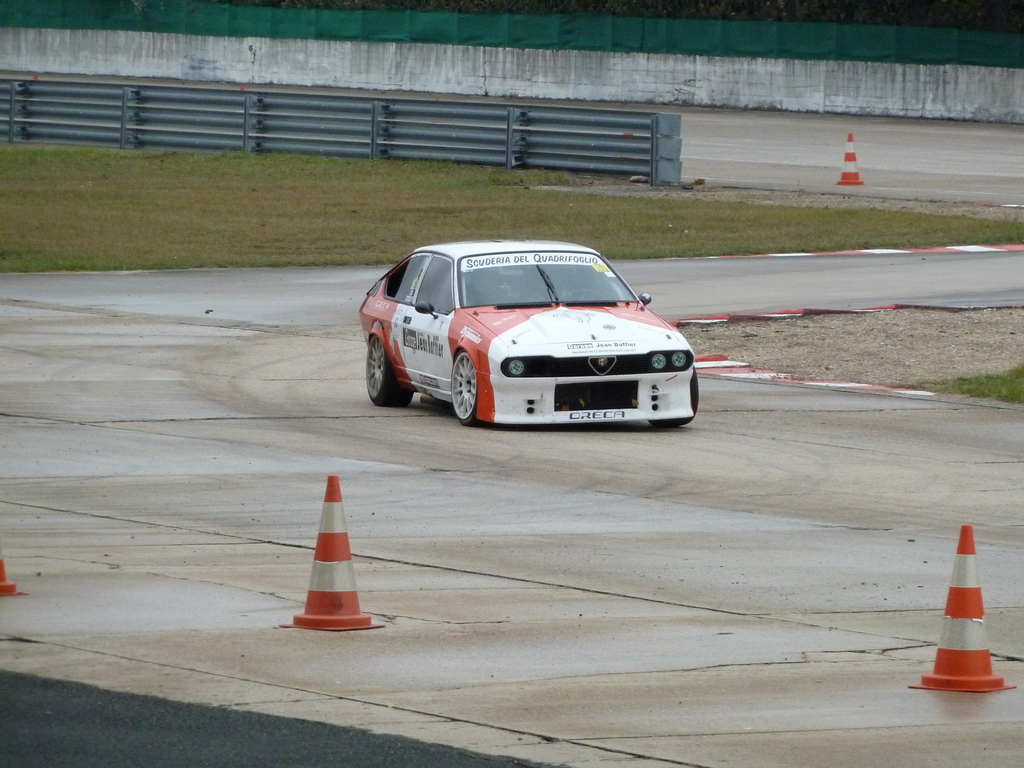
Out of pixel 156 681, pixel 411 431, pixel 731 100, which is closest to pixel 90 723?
pixel 156 681

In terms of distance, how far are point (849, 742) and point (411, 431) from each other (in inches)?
313

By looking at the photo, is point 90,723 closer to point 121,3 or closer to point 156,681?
point 156,681

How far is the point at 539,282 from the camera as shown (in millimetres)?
14766

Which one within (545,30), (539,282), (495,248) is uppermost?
(545,30)

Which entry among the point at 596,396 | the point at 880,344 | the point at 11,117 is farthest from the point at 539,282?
the point at 11,117

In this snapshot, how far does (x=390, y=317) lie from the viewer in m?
15.5

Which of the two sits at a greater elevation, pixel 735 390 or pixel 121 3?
pixel 121 3

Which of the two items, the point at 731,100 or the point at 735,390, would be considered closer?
the point at 735,390

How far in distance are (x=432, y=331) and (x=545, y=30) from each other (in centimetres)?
4898

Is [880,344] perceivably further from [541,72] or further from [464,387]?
[541,72]

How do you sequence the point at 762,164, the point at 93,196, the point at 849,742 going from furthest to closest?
the point at 762,164
the point at 93,196
the point at 849,742

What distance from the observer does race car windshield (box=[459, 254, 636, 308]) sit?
14.6 metres

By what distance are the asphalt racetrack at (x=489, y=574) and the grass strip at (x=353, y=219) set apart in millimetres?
9964

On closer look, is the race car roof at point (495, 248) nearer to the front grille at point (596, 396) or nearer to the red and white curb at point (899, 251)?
the front grille at point (596, 396)
